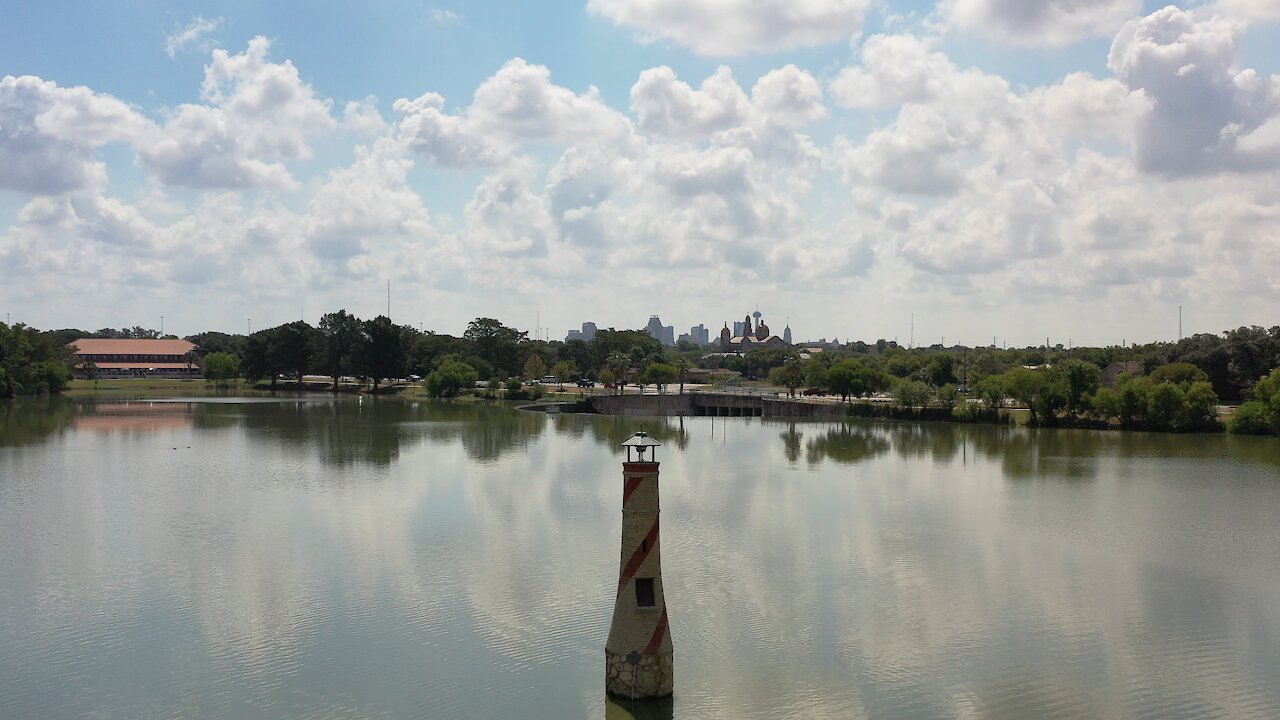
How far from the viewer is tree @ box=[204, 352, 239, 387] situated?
15625 centimetres

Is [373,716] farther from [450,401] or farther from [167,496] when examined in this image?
[450,401]

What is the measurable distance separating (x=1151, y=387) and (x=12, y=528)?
251 ft

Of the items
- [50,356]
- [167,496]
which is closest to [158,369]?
[50,356]

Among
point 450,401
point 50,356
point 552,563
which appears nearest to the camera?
point 552,563

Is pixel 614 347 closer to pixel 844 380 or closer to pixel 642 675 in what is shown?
pixel 844 380

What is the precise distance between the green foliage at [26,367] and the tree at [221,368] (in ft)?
87.4

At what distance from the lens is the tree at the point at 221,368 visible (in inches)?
6152

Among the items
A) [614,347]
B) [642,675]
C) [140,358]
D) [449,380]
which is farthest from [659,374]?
[642,675]

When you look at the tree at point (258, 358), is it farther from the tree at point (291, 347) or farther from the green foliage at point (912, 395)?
the green foliage at point (912, 395)

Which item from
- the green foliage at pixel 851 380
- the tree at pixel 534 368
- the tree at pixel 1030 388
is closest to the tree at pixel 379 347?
the tree at pixel 534 368

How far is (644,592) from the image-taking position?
2011cm

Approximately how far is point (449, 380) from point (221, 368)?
52.6 m

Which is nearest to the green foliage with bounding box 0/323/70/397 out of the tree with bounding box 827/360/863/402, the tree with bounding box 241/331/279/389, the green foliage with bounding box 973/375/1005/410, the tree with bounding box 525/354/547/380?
the tree with bounding box 241/331/279/389

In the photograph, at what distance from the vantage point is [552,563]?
31.9 m
